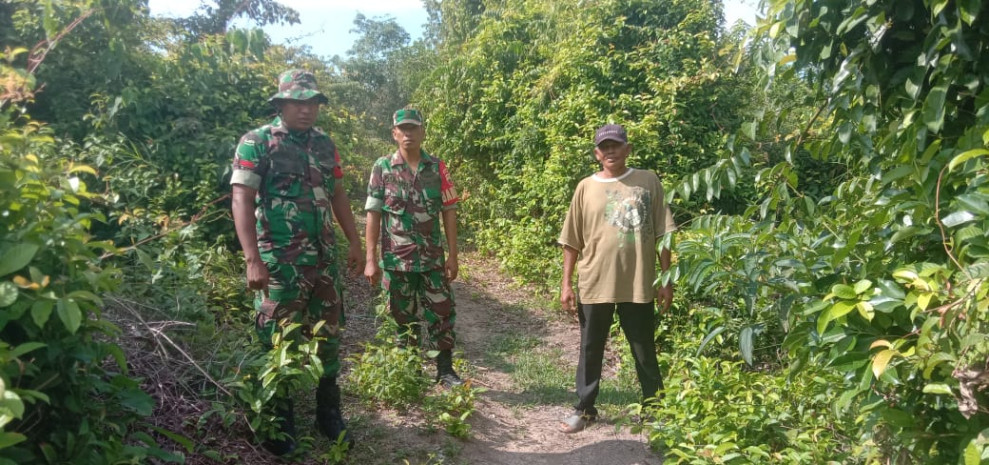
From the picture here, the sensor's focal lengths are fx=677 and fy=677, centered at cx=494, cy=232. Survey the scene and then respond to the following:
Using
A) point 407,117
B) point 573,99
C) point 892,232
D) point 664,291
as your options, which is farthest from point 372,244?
point 573,99

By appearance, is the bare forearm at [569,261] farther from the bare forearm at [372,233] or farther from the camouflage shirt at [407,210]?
the bare forearm at [372,233]

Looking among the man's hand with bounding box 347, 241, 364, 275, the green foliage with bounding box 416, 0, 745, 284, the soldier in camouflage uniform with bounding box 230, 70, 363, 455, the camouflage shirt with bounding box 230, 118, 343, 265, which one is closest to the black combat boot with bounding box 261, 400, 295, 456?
the soldier in camouflage uniform with bounding box 230, 70, 363, 455

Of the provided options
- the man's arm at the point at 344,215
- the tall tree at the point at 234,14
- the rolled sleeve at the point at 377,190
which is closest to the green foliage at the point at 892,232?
the man's arm at the point at 344,215

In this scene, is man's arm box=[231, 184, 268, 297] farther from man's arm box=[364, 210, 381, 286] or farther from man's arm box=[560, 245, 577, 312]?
man's arm box=[560, 245, 577, 312]

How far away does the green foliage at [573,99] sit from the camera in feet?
21.9

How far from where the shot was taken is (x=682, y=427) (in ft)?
10.9

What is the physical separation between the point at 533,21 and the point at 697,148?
152 inches

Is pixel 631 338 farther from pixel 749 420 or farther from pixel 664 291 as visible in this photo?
pixel 749 420

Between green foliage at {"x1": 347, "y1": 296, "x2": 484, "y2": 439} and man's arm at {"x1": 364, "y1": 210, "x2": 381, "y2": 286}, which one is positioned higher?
man's arm at {"x1": 364, "y1": 210, "x2": 381, "y2": 286}

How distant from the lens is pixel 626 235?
13.0ft

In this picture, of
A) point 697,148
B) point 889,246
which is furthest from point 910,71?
point 697,148

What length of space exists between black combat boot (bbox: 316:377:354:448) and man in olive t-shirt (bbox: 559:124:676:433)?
1376 mm

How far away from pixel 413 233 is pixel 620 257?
1486mm

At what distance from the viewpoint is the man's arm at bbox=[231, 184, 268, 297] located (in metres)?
3.38
